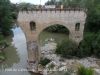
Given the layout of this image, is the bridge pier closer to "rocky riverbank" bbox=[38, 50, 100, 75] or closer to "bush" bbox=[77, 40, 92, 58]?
"rocky riverbank" bbox=[38, 50, 100, 75]

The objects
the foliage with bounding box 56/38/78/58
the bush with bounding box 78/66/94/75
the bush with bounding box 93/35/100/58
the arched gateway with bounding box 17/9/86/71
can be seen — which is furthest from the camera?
the foliage with bounding box 56/38/78/58

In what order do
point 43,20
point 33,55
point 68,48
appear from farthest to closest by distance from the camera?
1. point 33,55
2. point 68,48
3. point 43,20

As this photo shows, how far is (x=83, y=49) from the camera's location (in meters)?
13.3

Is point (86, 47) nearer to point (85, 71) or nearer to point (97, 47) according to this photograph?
point (97, 47)

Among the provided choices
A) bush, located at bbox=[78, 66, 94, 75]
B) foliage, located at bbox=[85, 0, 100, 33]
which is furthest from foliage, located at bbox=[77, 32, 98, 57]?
foliage, located at bbox=[85, 0, 100, 33]

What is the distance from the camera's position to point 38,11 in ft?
39.8

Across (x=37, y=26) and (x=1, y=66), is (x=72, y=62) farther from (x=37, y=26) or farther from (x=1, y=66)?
(x=1, y=66)

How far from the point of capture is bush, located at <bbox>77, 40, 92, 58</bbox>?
13266 mm

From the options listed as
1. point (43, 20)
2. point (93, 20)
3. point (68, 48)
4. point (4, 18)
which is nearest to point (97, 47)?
point (68, 48)

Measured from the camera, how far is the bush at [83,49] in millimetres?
Answer: 13266

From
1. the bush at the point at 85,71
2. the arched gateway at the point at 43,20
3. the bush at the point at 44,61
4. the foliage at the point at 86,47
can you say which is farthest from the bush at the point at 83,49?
the bush at the point at 44,61

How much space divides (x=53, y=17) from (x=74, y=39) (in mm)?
3591

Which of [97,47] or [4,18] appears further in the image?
[4,18]

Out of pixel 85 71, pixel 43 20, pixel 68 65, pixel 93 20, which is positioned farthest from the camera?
pixel 93 20
